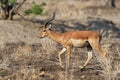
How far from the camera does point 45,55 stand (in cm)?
1620

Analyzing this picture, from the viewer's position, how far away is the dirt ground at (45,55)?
40.5ft

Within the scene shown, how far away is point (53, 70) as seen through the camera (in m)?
13.5

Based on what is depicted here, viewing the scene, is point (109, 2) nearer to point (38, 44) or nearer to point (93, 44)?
point (38, 44)

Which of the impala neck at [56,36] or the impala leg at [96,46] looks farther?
the impala neck at [56,36]

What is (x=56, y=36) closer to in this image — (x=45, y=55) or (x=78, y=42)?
(x=78, y=42)

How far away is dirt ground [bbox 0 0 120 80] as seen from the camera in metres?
12.3

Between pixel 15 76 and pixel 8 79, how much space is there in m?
0.31

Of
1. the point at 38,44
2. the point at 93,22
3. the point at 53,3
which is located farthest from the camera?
the point at 53,3

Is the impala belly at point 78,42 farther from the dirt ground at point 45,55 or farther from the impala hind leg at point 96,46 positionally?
the dirt ground at point 45,55

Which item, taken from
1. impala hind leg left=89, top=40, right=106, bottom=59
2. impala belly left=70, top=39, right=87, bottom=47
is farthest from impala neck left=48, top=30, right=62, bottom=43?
impala hind leg left=89, top=40, right=106, bottom=59

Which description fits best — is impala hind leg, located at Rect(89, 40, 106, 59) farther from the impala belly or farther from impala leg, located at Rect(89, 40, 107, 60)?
the impala belly

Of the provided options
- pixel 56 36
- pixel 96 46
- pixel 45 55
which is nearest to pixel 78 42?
pixel 96 46

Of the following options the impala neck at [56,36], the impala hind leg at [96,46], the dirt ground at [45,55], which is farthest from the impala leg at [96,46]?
the impala neck at [56,36]

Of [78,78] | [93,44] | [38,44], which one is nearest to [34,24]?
[38,44]
